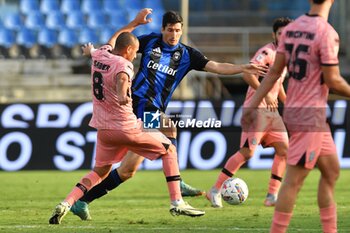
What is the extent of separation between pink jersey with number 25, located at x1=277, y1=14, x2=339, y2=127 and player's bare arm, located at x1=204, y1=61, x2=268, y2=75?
1.79 m

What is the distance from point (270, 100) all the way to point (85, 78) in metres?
13.4

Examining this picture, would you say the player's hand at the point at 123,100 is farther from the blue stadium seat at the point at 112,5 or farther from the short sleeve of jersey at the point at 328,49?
the blue stadium seat at the point at 112,5

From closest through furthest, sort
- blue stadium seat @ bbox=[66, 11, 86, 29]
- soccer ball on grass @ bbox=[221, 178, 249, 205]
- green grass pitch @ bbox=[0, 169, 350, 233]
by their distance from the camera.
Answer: green grass pitch @ bbox=[0, 169, 350, 233]
soccer ball on grass @ bbox=[221, 178, 249, 205]
blue stadium seat @ bbox=[66, 11, 86, 29]

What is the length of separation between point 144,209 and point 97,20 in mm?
15699

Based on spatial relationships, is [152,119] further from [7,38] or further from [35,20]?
[35,20]

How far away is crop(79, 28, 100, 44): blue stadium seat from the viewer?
25.6 meters

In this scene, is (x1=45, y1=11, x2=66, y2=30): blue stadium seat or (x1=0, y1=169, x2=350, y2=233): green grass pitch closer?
(x1=0, y1=169, x2=350, y2=233): green grass pitch

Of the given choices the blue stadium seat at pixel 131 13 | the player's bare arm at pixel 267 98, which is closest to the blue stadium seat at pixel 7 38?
the blue stadium seat at pixel 131 13

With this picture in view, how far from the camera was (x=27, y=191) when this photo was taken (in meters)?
14.2

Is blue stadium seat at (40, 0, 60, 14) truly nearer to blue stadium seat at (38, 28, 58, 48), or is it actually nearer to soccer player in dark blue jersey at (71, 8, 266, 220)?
blue stadium seat at (38, 28, 58, 48)

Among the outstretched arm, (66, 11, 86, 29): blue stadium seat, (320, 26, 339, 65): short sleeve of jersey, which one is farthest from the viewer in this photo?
(66, 11, 86, 29): blue stadium seat

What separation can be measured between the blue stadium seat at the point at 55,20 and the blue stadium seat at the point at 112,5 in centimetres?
129

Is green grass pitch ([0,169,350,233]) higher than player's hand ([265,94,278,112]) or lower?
lower

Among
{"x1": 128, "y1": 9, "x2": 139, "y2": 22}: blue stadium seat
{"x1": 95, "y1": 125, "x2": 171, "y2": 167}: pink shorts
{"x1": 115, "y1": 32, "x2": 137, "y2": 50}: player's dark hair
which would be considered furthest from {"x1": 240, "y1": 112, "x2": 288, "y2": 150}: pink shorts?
{"x1": 128, "y1": 9, "x2": 139, "y2": 22}: blue stadium seat
